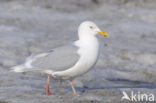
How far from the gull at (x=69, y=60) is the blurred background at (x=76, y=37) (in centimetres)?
39

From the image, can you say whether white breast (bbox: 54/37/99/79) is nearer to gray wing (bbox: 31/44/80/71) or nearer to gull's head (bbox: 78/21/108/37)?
gray wing (bbox: 31/44/80/71)

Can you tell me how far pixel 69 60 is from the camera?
23.1 ft

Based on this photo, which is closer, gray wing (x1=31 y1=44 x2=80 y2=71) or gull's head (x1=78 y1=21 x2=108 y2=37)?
gray wing (x1=31 y1=44 x2=80 y2=71)

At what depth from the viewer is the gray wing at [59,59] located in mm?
7031

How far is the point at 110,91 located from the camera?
739cm

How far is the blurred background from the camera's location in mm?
7398

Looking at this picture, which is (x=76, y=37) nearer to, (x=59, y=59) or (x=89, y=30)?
(x=89, y=30)

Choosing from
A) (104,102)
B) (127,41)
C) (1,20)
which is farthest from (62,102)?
(1,20)

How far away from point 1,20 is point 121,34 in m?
4.33

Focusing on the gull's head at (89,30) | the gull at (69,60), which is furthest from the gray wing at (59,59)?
the gull's head at (89,30)

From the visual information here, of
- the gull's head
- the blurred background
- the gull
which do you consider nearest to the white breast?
the gull

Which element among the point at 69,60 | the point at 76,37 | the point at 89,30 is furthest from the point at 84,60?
the point at 76,37

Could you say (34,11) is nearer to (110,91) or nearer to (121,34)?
(121,34)

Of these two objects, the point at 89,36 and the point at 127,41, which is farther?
the point at 127,41
